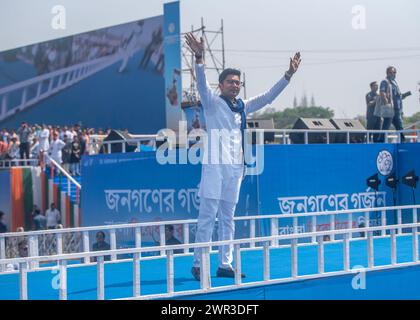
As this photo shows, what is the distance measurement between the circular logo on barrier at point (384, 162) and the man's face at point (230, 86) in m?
10.4

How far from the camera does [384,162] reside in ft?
58.8

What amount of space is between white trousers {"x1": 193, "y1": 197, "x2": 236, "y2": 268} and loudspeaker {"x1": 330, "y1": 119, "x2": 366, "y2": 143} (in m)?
10.1

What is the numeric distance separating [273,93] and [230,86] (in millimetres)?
521

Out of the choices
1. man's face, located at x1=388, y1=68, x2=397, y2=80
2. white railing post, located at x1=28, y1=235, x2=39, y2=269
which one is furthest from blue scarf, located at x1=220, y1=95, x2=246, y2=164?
man's face, located at x1=388, y1=68, x2=397, y2=80

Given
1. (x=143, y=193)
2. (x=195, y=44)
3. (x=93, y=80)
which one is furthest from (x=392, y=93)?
(x=93, y=80)

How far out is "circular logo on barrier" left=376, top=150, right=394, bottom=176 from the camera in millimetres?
17812

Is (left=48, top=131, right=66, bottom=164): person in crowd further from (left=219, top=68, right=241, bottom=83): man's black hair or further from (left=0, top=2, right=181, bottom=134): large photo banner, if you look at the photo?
(left=219, top=68, right=241, bottom=83): man's black hair

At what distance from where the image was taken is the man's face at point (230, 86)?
792 cm

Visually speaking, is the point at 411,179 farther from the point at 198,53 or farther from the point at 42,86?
the point at 42,86

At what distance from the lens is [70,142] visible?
1011 inches

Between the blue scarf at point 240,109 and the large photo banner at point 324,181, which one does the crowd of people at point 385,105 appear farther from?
the blue scarf at point 240,109

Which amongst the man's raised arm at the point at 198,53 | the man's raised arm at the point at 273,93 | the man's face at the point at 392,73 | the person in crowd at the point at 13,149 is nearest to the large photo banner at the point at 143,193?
the man's face at the point at 392,73

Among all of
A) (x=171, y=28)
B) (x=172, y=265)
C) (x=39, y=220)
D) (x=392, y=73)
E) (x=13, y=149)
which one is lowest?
(x=39, y=220)
